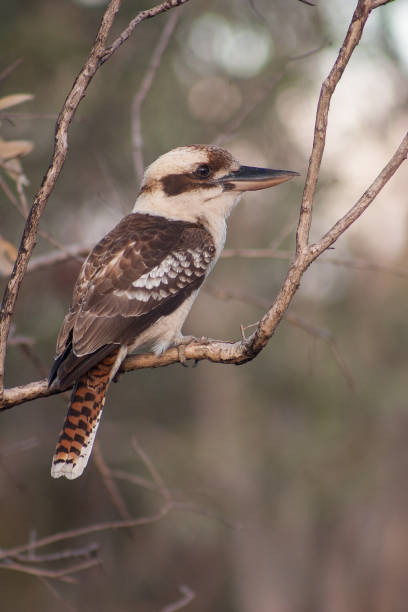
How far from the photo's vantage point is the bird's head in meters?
3.29

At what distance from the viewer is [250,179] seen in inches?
128

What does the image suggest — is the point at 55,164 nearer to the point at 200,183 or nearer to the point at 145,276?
the point at 145,276

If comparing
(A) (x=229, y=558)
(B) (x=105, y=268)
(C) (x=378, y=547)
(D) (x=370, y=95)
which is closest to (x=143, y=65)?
(D) (x=370, y=95)

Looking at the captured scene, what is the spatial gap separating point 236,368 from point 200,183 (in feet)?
23.9

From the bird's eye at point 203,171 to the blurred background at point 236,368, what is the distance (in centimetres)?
135

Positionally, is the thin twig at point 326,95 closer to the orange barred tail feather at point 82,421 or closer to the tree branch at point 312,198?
the tree branch at point 312,198

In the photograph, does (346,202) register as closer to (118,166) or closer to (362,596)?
(118,166)

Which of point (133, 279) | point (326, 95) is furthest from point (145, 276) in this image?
point (326, 95)

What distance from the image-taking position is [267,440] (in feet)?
33.2

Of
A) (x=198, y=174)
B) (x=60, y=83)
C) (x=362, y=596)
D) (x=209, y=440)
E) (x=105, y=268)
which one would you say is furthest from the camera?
(x=209, y=440)

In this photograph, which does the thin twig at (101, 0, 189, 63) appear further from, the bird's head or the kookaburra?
the bird's head

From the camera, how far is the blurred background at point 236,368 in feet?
21.2

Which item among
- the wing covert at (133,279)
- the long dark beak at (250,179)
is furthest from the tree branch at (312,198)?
the long dark beak at (250,179)

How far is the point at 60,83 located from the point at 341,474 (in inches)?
220
